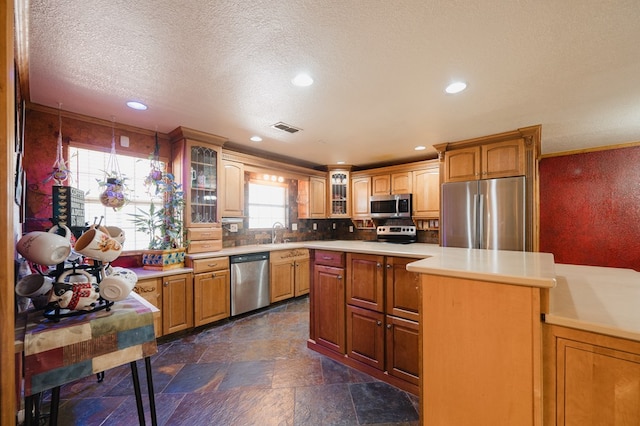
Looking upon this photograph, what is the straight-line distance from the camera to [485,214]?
335 cm

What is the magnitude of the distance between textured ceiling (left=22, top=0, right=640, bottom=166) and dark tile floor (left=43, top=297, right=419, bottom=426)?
2.42 meters

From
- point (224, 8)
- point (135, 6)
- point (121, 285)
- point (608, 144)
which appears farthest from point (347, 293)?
point (608, 144)

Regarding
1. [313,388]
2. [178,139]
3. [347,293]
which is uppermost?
[178,139]

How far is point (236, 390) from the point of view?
204cm

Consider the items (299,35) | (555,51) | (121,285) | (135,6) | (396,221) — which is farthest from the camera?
(396,221)

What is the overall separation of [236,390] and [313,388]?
61 cm

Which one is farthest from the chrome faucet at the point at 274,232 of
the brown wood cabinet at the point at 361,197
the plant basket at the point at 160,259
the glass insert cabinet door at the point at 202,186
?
the plant basket at the point at 160,259

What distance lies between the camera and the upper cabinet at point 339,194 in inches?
208

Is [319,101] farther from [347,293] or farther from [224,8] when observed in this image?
[347,293]

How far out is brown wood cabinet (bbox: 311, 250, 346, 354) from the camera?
8.13 feet

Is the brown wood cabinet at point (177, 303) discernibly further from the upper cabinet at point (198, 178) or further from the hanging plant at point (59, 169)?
the hanging plant at point (59, 169)

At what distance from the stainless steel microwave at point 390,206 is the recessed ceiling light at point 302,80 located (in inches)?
118

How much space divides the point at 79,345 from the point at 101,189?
2344 millimetres

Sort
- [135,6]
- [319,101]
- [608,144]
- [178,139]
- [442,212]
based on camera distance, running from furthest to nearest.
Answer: [608,144]
[442,212]
[178,139]
[319,101]
[135,6]
